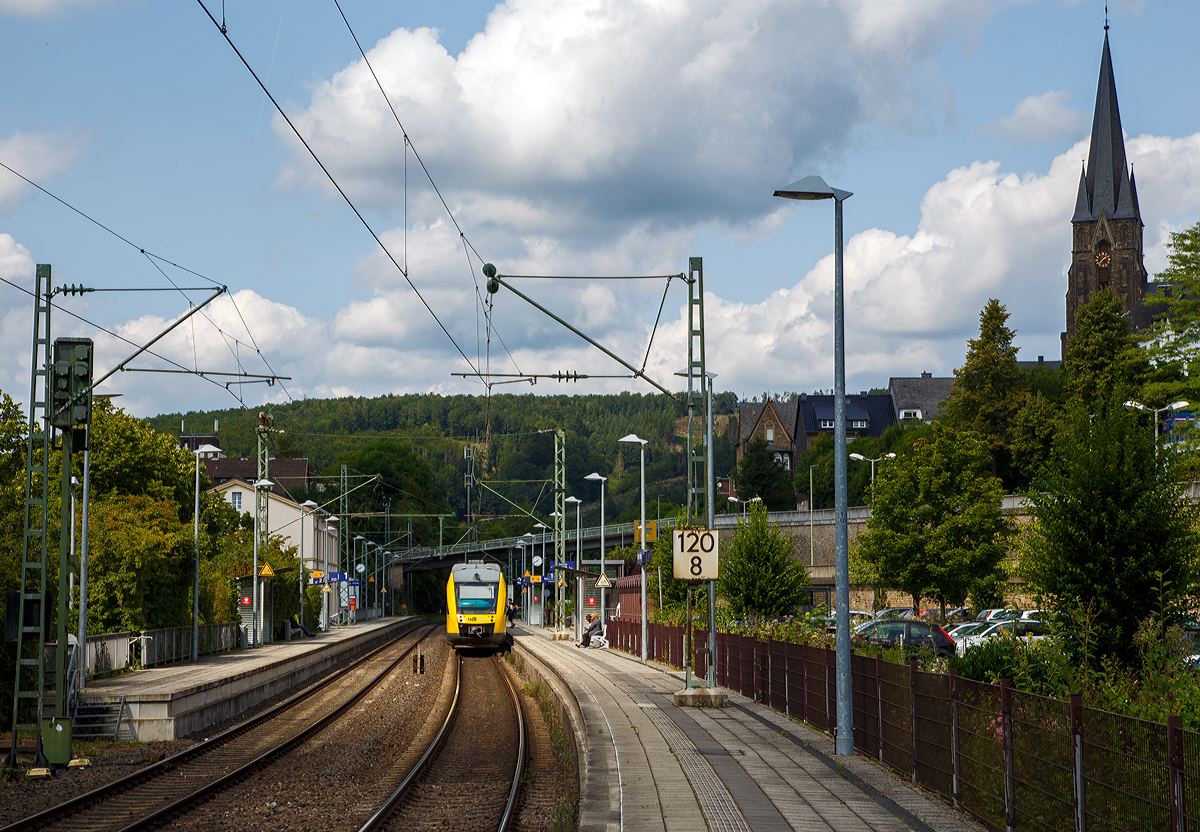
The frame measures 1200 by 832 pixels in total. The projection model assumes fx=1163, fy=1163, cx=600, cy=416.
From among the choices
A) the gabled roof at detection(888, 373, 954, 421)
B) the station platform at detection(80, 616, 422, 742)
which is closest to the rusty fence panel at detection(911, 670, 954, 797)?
the station platform at detection(80, 616, 422, 742)

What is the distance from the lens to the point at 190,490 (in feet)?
168

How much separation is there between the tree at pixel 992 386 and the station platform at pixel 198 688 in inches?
2198

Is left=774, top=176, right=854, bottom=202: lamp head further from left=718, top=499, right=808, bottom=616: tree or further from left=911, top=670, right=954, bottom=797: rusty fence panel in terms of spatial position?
left=718, top=499, right=808, bottom=616: tree

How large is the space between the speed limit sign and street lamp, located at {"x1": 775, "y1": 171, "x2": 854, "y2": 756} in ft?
17.7

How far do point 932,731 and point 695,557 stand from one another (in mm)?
8961

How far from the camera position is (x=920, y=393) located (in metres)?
151

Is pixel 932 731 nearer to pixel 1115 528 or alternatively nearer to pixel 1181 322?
pixel 1115 528

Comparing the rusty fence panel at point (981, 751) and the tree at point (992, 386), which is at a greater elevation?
the tree at point (992, 386)

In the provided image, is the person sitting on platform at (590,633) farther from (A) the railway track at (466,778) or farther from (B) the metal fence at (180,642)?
(A) the railway track at (466,778)

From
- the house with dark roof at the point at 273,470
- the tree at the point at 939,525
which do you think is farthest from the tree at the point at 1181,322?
the house with dark roof at the point at 273,470

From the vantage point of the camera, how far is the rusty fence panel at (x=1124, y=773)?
707 centimetres

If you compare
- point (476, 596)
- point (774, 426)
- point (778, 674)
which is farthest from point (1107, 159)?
point (778, 674)

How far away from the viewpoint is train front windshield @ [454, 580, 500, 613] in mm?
50844

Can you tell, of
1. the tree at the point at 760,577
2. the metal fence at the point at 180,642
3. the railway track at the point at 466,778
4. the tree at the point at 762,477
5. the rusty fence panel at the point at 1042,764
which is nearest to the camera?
the rusty fence panel at the point at 1042,764
